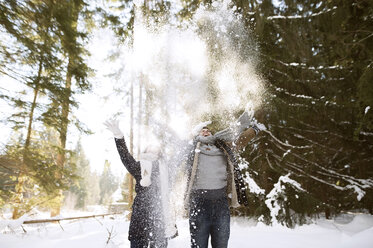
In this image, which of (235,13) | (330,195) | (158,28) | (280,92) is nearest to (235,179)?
(280,92)

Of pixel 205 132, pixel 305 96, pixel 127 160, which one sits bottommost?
pixel 127 160

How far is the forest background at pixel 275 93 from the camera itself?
15.3 ft

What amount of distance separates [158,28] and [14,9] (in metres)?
6.69

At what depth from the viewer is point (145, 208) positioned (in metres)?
2.86

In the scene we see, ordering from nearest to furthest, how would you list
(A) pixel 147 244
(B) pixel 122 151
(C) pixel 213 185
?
(A) pixel 147 244
(B) pixel 122 151
(C) pixel 213 185

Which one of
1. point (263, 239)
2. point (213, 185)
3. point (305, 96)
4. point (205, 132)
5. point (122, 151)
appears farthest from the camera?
point (305, 96)

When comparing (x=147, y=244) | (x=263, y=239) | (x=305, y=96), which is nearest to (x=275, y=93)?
(x=305, y=96)

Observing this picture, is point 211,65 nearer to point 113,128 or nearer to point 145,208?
point 113,128

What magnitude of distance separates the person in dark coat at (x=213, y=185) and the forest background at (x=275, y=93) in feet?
10.6

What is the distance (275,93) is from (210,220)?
198 inches

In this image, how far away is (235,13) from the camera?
23.4ft

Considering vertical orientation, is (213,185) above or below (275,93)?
below

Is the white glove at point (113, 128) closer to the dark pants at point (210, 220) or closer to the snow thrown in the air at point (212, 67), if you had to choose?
the dark pants at point (210, 220)

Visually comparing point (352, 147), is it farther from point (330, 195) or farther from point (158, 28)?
point (158, 28)
